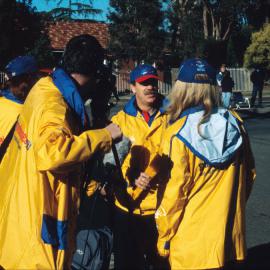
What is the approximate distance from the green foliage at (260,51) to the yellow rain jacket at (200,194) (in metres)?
39.5

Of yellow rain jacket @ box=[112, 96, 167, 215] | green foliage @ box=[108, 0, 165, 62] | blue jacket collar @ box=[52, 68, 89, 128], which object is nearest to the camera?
blue jacket collar @ box=[52, 68, 89, 128]

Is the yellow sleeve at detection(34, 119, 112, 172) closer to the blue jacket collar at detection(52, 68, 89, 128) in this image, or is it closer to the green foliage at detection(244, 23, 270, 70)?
the blue jacket collar at detection(52, 68, 89, 128)

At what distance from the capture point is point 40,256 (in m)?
2.85

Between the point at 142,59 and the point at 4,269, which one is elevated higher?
the point at 4,269

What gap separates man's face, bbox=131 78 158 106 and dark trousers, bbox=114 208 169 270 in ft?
2.92

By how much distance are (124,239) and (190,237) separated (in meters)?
0.98

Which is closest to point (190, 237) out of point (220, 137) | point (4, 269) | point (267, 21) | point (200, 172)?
point (200, 172)

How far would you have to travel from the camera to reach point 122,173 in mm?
3809

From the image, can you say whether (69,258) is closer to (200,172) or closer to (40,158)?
(40,158)

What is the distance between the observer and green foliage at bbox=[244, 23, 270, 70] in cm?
4191

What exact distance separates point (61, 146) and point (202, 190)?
1128mm

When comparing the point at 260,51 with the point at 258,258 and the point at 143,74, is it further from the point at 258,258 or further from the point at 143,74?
the point at 143,74

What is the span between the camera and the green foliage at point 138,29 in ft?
127

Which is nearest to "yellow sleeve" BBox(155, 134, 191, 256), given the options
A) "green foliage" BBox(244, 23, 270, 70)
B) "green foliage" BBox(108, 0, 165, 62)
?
"green foliage" BBox(108, 0, 165, 62)
